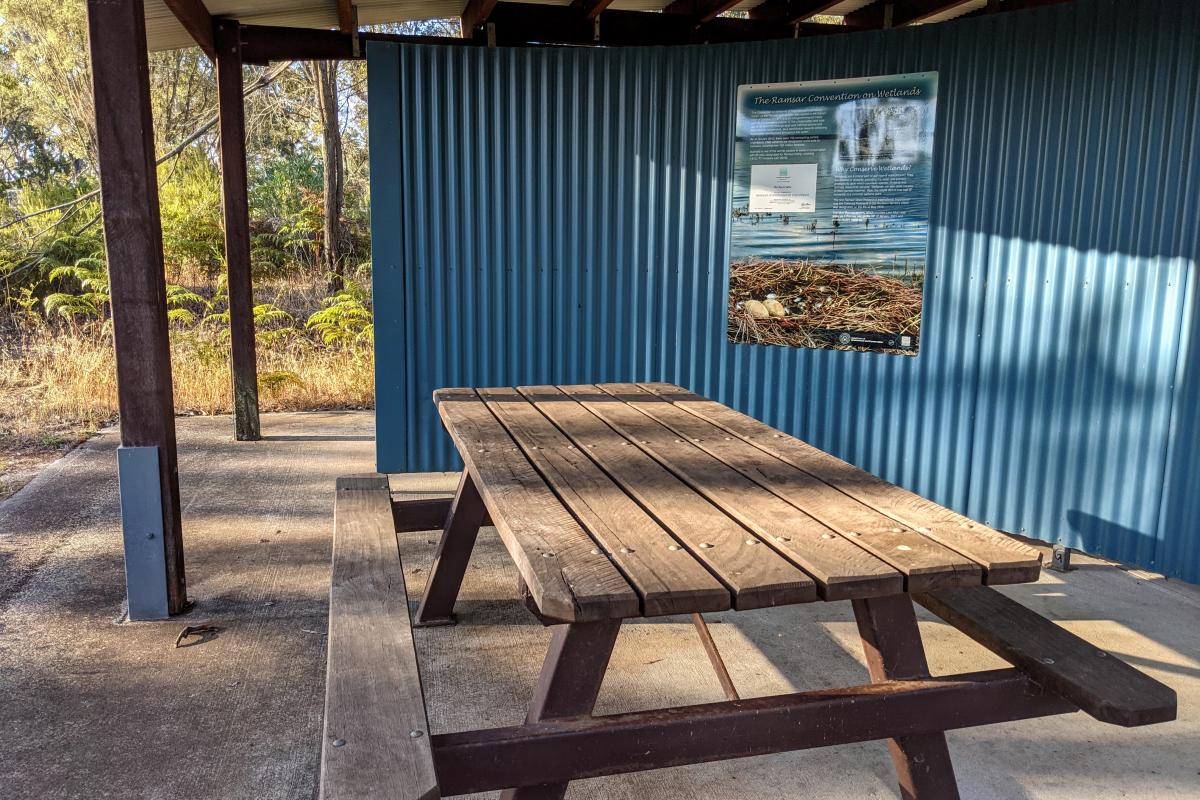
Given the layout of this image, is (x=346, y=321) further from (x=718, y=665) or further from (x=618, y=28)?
(x=718, y=665)

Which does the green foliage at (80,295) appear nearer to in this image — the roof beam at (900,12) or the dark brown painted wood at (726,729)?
the roof beam at (900,12)

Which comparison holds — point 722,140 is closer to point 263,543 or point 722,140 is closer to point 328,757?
point 263,543

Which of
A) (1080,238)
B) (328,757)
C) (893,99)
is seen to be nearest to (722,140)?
(893,99)

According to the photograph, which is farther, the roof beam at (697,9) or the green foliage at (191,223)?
the green foliage at (191,223)

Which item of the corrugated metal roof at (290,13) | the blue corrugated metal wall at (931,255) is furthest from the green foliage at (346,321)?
the blue corrugated metal wall at (931,255)

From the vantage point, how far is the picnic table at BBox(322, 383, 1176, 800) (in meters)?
1.83

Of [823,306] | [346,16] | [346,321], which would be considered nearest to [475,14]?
[346,16]

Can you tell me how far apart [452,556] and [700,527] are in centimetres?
184

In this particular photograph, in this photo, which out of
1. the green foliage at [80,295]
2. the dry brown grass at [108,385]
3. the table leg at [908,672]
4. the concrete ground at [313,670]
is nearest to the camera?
the table leg at [908,672]

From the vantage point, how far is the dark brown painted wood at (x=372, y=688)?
5.56 ft

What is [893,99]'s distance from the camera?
16.9 feet

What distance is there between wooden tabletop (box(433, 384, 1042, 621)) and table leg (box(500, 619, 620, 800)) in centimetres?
17

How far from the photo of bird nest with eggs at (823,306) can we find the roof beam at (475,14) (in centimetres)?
206

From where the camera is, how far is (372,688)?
2.05m
